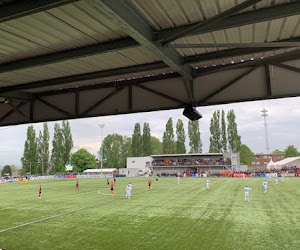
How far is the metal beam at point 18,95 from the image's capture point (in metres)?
8.06

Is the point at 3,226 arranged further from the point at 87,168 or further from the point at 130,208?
the point at 87,168

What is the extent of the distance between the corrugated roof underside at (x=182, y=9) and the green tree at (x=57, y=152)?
90426mm

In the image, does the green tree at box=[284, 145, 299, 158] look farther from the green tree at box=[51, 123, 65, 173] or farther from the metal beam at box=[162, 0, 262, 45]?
the metal beam at box=[162, 0, 262, 45]

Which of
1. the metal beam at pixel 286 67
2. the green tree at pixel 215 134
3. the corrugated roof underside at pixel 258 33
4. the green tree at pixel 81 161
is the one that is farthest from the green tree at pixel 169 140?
the corrugated roof underside at pixel 258 33

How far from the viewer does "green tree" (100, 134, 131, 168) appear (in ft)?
382

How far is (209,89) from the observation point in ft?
22.7

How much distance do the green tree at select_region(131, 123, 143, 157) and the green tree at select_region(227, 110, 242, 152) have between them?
3000 cm

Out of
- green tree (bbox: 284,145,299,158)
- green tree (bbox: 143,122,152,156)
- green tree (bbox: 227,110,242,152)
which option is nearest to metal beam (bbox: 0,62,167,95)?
green tree (bbox: 227,110,242,152)

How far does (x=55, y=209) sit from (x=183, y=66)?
18.5m

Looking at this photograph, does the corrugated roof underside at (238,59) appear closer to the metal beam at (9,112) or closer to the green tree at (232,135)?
the metal beam at (9,112)

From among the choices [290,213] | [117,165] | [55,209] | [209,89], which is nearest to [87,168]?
[117,165]

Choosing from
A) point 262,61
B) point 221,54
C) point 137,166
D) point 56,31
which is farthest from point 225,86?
point 137,166

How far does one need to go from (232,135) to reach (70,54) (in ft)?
286

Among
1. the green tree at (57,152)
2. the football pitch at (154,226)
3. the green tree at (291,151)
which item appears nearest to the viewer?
the football pitch at (154,226)
